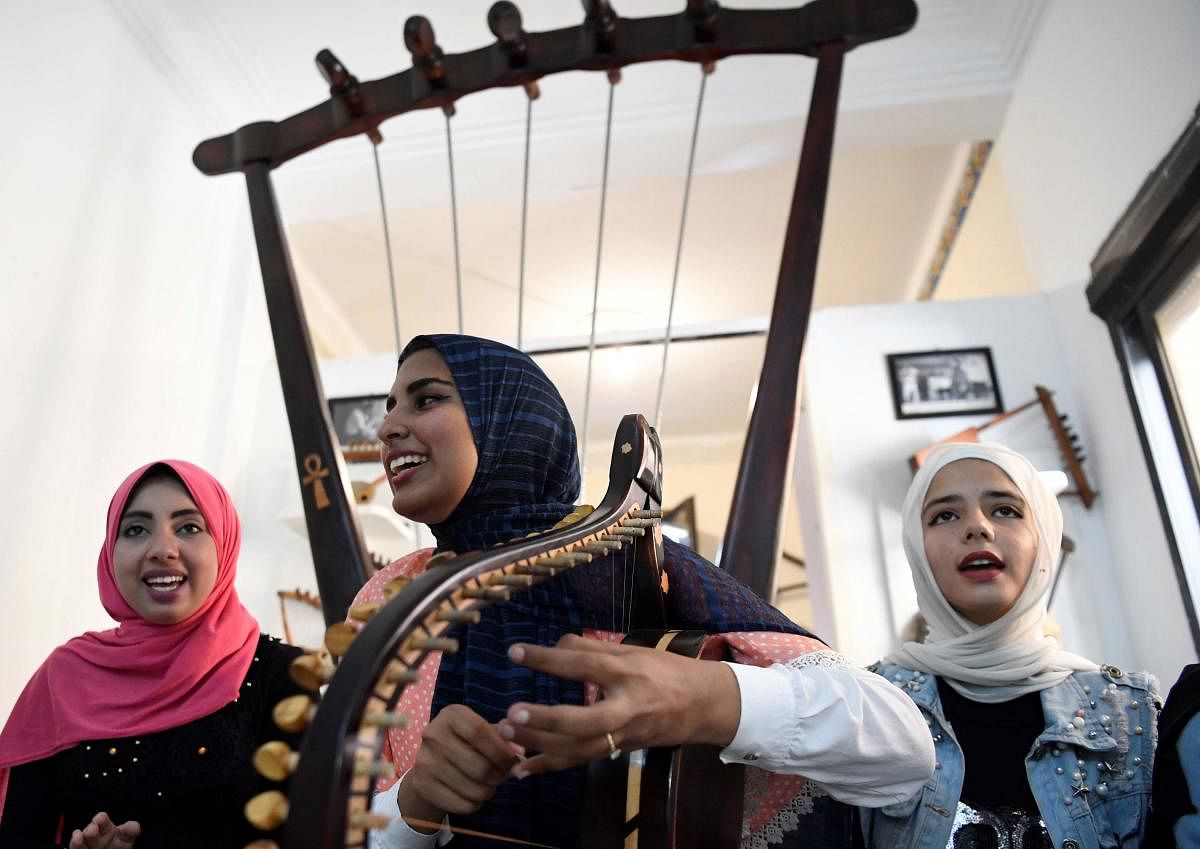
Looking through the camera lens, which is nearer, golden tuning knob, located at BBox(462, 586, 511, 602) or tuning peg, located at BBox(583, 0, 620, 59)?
golden tuning knob, located at BBox(462, 586, 511, 602)

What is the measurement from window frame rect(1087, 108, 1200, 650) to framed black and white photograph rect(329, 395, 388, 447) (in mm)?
1977

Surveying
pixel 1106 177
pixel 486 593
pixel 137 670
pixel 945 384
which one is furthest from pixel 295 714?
pixel 945 384

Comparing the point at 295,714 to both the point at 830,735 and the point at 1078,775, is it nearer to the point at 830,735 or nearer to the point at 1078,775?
the point at 830,735

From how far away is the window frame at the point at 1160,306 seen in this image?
1.72 meters

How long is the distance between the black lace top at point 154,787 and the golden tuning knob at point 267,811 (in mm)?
812

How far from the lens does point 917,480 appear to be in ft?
4.36

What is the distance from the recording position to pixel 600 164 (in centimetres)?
276

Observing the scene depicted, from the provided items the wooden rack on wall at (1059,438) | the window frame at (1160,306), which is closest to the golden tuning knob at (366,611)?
the window frame at (1160,306)

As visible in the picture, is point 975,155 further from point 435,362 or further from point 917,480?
point 435,362

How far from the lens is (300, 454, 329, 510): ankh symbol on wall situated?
1.35 meters

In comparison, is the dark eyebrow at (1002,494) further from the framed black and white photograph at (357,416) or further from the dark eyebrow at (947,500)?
the framed black and white photograph at (357,416)

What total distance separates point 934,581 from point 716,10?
901 mm

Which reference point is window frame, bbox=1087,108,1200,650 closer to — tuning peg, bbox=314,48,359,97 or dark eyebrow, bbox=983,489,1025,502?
dark eyebrow, bbox=983,489,1025,502

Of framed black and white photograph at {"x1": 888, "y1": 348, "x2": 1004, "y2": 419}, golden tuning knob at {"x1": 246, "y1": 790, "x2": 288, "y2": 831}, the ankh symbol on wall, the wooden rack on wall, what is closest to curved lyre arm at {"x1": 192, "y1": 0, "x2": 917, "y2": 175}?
the ankh symbol on wall
